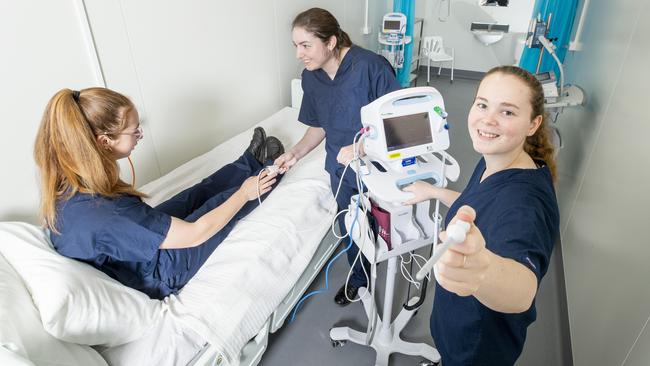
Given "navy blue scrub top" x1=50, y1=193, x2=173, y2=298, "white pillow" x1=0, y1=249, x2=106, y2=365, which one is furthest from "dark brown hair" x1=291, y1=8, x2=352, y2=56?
"white pillow" x1=0, y1=249, x2=106, y2=365

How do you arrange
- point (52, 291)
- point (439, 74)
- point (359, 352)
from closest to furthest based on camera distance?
point (52, 291) → point (359, 352) → point (439, 74)

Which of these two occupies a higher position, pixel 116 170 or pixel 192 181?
pixel 116 170

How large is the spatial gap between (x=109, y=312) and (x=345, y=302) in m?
1.12

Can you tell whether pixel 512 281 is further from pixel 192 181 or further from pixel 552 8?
pixel 552 8

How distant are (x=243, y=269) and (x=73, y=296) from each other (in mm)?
539

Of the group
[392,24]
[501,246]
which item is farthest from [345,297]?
[392,24]

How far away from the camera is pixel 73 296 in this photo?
1.01 metres

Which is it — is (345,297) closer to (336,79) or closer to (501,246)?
(336,79)

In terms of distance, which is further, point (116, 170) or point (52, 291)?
point (116, 170)

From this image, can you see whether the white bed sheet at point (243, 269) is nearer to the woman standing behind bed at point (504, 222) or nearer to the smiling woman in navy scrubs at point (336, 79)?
the smiling woman in navy scrubs at point (336, 79)

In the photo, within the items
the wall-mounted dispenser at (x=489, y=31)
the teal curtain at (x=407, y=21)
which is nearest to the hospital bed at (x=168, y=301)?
the teal curtain at (x=407, y=21)

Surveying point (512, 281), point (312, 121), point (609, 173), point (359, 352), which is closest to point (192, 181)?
point (312, 121)

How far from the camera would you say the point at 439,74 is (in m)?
5.41

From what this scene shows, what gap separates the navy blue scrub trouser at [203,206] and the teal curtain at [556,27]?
2.41 metres
